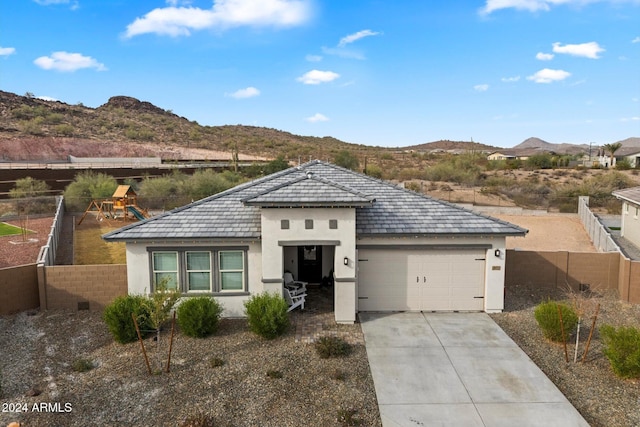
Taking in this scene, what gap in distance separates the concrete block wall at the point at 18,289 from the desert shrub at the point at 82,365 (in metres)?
4.81

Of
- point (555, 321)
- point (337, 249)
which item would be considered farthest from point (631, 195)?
point (337, 249)

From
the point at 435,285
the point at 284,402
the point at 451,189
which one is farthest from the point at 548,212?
the point at 284,402

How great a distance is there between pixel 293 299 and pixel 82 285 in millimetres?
6821

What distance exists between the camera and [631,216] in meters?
23.5

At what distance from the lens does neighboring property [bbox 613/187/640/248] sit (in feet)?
73.8

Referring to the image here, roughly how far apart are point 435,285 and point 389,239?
7.01 ft

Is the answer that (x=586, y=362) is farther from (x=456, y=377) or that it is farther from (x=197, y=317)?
(x=197, y=317)

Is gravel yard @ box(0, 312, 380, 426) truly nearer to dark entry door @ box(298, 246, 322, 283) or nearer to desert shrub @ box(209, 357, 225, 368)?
desert shrub @ box(209, 357, 225, 368)

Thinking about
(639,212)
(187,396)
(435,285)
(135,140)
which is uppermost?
(135,140)

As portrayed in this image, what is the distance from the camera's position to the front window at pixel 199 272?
531 inches

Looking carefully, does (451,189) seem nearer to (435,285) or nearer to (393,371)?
(435,285)

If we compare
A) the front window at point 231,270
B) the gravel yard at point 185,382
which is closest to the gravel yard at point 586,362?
the gravel yard at point 185,382

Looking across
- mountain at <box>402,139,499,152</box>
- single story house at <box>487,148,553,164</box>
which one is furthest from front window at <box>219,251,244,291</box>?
mountain at <box>402,139,499,152</box>

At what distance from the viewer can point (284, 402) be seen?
8.95 metres
